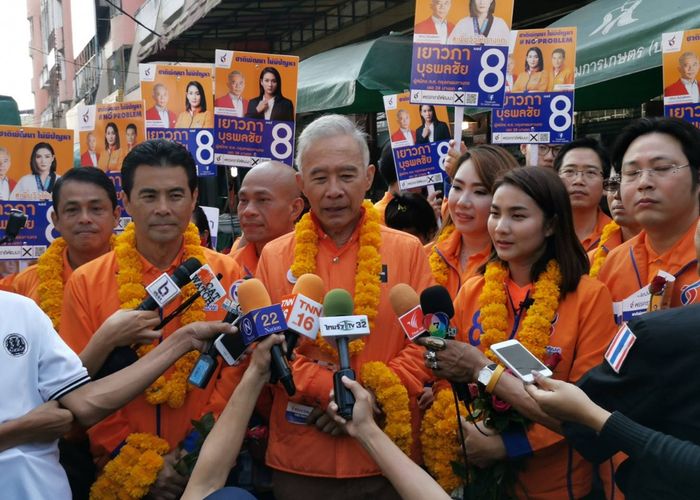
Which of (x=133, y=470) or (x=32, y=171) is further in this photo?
(x=32, y=171)

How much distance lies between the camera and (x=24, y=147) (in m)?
5.62

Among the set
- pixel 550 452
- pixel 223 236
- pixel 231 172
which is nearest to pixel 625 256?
pixel 550 452

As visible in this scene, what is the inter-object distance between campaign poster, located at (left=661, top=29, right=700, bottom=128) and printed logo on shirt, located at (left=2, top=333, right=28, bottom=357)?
4.17 meters

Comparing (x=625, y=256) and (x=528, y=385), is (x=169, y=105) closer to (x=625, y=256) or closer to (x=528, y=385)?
(x=625, y=256)

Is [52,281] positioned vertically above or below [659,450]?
above

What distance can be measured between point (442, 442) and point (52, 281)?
8.06 ft

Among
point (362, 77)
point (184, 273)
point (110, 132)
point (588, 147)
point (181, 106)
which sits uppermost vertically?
point (362, 77)

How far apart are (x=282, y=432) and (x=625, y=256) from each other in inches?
71.1

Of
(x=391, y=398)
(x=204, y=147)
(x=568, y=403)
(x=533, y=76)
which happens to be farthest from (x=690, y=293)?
(x=204, y=147)

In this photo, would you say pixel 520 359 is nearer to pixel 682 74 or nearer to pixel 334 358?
pixel 334 358

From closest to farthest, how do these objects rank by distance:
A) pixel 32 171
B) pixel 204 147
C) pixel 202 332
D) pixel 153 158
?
pixel 202 332 → pixel 153 158 → pixel 32 171 → pixel 204 147

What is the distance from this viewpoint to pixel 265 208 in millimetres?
4586

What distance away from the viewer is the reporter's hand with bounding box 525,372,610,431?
208cm

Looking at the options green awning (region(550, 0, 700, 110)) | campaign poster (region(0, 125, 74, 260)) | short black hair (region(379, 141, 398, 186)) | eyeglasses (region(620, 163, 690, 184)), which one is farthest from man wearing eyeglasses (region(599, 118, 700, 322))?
campaign poster (region(0, 125, 74, 260))
